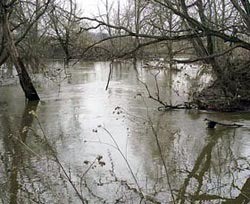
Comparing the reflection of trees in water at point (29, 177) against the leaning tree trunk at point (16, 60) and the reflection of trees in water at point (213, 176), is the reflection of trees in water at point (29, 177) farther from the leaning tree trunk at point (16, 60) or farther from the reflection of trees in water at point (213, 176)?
the leaning tree trunk at point (16, 60)

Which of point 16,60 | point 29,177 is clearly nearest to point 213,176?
point 29,177

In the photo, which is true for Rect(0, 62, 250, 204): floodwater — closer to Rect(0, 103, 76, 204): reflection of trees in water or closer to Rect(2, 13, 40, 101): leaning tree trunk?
Rect(0, 103, 76, 204): reflection of trees in water

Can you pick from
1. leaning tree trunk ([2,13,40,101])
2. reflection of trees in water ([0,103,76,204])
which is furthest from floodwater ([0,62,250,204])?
leaning tree trunk ([2,13,40,101])

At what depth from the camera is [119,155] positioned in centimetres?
743

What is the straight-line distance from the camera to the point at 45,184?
601 centimetres

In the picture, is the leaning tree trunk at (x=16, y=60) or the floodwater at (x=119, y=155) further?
the leaning tree trunk at (x=16, y=60)

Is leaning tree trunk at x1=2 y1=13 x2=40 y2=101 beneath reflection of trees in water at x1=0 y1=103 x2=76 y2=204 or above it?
above

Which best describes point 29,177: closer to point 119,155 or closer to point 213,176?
point 119,155

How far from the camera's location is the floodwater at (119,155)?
562 cm

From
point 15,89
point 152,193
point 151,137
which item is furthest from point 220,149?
point 15,89

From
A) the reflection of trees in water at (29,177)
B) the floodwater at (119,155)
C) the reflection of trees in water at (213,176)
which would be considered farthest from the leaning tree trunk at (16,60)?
the reflection of trees in water at (213,176)

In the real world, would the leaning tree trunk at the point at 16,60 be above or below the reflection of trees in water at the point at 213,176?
above

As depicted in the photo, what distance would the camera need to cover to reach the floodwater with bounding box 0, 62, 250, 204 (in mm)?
5621

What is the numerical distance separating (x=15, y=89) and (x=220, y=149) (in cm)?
1129
